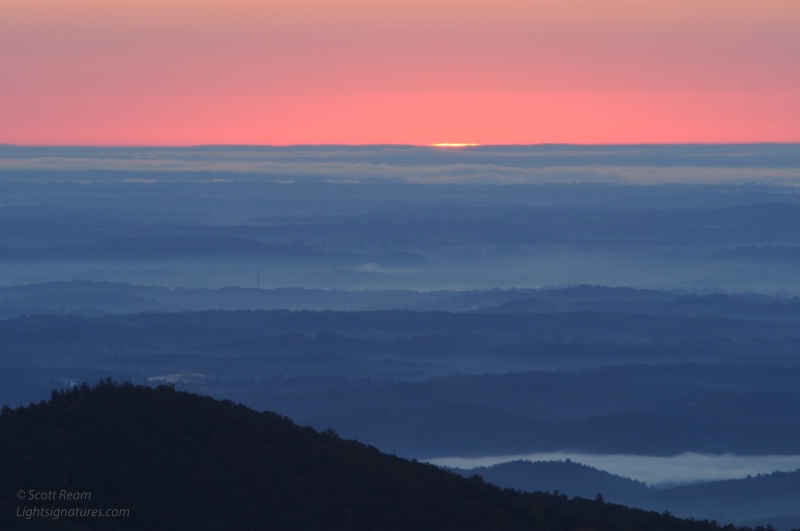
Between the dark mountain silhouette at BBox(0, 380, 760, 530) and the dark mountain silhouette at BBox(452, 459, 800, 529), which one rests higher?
the dark mountain silhouette at BBox(452, 459, 800, 529)

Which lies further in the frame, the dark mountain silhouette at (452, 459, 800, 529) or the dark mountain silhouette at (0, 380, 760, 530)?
the dark mountain silhouette at (452, 459, 800, 529)

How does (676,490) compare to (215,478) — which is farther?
(676,490)

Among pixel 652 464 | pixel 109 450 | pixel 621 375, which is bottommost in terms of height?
pixel 109 450

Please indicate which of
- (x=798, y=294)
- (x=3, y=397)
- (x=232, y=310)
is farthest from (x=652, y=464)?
(x=798, y=294)

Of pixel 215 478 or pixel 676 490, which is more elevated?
pixel 676 490

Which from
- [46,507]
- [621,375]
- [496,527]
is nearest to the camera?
[46,507]

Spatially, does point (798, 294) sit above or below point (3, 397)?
above

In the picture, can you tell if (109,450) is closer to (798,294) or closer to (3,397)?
(3,397)

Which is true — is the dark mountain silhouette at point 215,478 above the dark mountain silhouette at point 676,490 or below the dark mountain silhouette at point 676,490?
below
